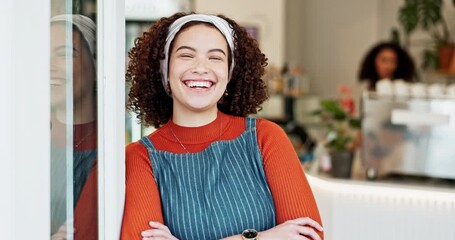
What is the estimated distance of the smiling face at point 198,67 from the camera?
133 centimetres

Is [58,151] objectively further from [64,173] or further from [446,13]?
[446,13]

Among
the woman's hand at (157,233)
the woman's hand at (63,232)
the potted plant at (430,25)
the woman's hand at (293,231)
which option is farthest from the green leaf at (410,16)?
the woman's hand at (63,232)

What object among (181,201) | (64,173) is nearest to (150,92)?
(181,201)

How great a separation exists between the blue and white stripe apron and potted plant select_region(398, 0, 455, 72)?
4.58 m

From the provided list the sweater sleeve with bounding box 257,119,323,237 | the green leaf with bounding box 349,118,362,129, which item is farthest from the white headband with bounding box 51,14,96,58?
the green leaf with bounding box 349,118,362,129

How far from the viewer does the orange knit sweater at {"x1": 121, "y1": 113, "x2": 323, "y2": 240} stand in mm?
1285

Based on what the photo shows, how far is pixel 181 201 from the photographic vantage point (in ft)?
4.27

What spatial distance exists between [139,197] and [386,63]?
3300mm

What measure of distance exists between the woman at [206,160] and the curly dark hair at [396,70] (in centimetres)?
304

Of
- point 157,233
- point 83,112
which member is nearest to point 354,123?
point 157,233

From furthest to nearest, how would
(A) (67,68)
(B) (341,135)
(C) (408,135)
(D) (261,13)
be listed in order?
(D) (261,13)
(B) (341,135)
(C) (408,135)
(A) (67,68)

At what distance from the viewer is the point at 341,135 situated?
3510mm
